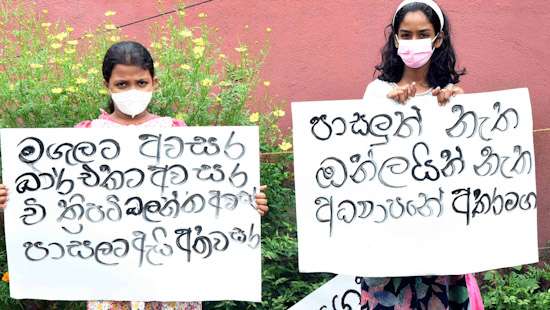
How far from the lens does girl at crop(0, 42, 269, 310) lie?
389cm

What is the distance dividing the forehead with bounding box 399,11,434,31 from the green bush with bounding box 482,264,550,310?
188 centimetres

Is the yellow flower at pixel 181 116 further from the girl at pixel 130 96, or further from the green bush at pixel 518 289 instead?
the green bush at pixel 518 289

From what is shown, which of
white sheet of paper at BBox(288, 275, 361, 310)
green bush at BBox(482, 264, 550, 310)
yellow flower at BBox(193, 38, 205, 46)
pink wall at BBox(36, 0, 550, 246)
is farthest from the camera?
pink wall at BBox(36, 0, 550, 246)

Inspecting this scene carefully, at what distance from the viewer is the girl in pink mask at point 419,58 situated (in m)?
3.81

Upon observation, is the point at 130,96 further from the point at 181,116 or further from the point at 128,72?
the point at 181,116

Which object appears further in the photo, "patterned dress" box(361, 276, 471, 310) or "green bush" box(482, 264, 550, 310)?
"green bush" box(482, 264, 550, 310)

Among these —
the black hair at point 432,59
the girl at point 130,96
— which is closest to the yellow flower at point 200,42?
the girl at point 130,96

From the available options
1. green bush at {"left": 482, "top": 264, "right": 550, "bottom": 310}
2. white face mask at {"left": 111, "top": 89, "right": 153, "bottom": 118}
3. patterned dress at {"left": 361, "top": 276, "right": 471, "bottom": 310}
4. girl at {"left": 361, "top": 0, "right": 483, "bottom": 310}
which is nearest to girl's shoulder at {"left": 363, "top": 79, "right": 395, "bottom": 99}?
girl at {"left": 361, "top": 0, "right": 483, "bottom": 310}

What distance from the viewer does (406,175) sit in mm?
3850

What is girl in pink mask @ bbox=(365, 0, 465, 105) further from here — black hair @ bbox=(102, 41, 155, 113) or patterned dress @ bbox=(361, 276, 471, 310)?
black hair @ bbox=(102, 41, 155, 113)

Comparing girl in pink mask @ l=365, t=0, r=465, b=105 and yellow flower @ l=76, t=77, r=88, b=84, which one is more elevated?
yellow flower @ l=76, t=77, r=88, b=84

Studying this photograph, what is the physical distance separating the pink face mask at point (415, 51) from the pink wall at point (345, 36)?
2126mm

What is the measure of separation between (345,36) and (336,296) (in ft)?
6.26

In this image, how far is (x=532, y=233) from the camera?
3.89 meters
